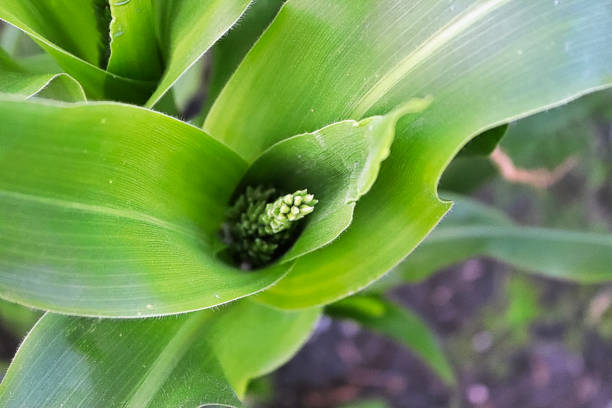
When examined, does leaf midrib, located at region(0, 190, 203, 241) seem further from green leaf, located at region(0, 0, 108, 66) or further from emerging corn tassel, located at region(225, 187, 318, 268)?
green leaf, located at region(0, 0, 108, 66)

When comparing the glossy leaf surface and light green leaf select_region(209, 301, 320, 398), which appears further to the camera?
light green leaf select_region(209, 301, 320, 398)

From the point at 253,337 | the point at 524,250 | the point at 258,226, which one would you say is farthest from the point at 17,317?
the point at 524,250

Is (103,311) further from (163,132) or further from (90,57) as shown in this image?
(90,57)

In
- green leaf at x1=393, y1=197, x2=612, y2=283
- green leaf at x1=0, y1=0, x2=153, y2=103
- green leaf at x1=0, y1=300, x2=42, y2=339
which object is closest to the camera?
green leaf at x1=0, y1=0, x2=153, y2=103

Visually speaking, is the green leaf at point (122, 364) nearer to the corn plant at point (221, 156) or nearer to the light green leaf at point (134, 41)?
the corn plant at point (221, 156)

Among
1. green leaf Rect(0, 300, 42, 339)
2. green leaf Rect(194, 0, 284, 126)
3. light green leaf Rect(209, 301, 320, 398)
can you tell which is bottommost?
green leaf Rect(0, 300, 42, 339)

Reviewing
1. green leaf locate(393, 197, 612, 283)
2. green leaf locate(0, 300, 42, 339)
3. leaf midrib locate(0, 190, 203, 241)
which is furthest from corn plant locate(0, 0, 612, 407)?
green leaf locate(0, 300, 42, 339)

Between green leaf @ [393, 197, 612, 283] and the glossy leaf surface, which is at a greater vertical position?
the glossy leaf surface

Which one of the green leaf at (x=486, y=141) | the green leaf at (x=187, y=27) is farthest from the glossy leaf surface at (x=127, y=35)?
the green leaf at (x=486, y=141)

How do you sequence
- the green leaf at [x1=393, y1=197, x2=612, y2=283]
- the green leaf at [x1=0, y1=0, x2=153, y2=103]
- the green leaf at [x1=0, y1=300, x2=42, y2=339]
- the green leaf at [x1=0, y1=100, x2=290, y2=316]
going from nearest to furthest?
the green leaf at [x1=0, y1=100, x2=290, y2=316] < the green leaf at [x1=0, y1=0, x2=153, y2=103] < the green leaf at [x1=393, y1=197, x2=612, y2=283] < the green leaf at [x1=0, y1=300, x2=42, y2=339]
